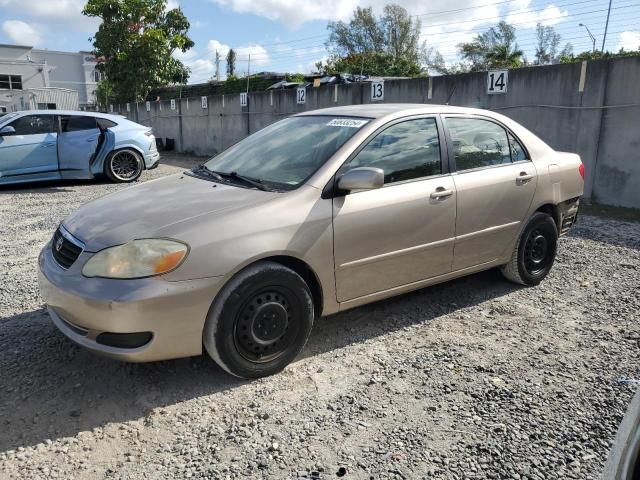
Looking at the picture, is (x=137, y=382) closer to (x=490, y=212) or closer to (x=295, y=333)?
(x=295, y=333)

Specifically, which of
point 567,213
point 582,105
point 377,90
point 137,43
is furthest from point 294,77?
point 567,213

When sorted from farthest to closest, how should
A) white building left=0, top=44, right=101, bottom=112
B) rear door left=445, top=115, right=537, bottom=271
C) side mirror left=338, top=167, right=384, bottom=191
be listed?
1. white building left=0, top=44, right=101, bottom=112
2. rear door left=445, top=115, right=537, bottom=271
3. side mirror left=338, top=167, right=384, bottom=191

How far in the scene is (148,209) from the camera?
320cm

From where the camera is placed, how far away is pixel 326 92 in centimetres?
1356

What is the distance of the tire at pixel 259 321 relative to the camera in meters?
2.95

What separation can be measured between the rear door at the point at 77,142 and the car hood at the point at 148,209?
746cm

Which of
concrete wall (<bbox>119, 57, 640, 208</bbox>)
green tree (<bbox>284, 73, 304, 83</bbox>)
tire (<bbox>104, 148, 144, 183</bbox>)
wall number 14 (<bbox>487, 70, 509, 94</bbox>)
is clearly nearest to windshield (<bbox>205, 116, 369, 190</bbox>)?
concrete wall (<bbox>119, 57, 640, 208</bbox>)

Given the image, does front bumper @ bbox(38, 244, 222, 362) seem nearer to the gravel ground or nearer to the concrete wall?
the gravel ground

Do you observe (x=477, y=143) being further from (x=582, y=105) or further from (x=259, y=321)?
(x=582, y=105)

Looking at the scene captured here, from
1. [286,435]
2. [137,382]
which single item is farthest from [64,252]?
[286,435]

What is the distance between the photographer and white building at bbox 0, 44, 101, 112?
38.8m

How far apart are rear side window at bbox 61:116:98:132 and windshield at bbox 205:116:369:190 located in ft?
→ 24.2

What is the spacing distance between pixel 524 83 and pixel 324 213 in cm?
735

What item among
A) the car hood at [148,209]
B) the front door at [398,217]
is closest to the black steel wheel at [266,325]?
the front door at [398,217]
